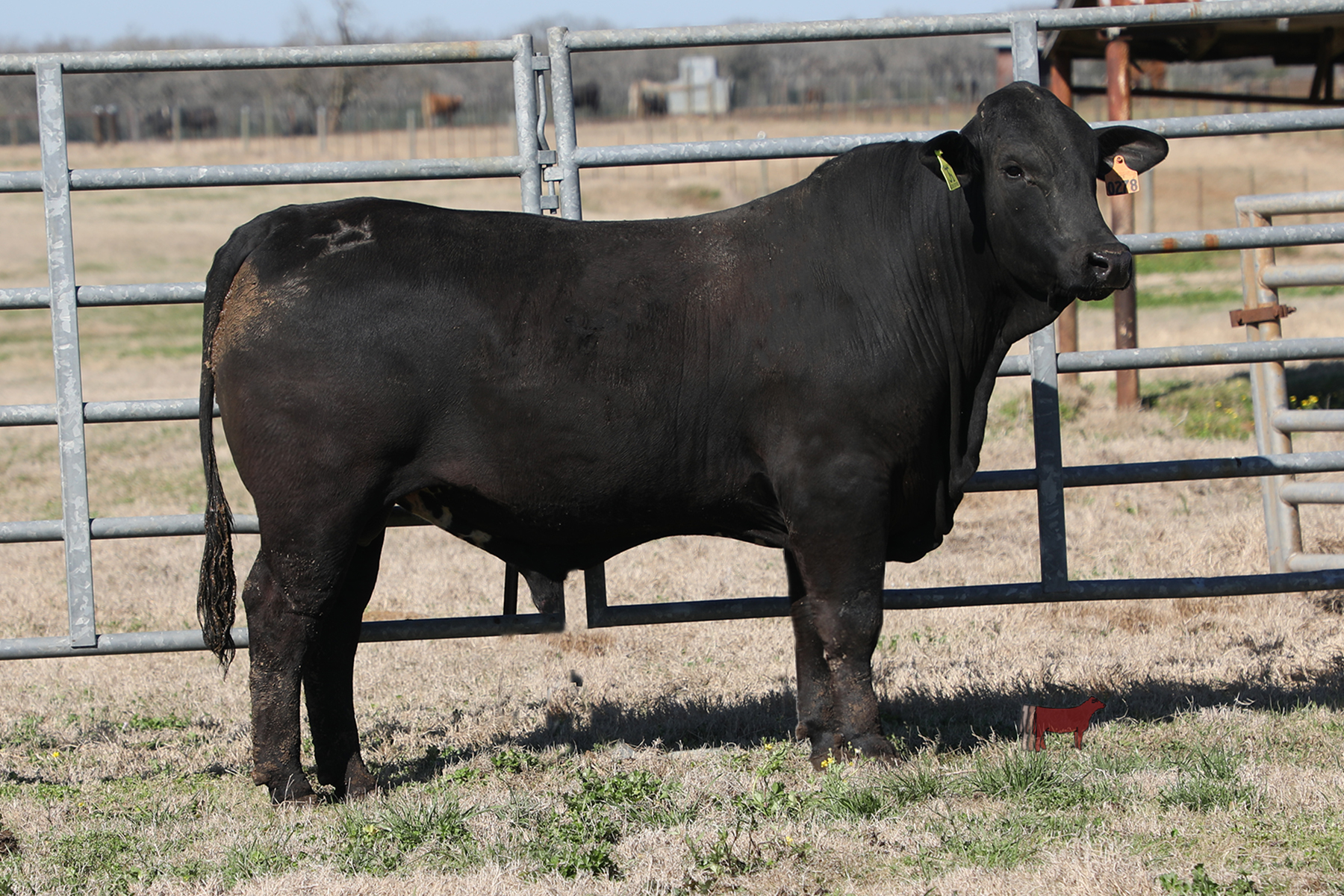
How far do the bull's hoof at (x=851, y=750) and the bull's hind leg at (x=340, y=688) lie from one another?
155 centimetres

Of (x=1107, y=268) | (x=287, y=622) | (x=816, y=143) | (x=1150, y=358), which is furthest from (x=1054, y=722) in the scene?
(x=287, y=622)

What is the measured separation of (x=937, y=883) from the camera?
3.49 meters

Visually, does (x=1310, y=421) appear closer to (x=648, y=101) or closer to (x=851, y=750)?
(x=851, y=750)

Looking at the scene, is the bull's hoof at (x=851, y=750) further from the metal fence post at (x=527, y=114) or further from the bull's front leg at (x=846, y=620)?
the metal fence post at (x=527, y=114)

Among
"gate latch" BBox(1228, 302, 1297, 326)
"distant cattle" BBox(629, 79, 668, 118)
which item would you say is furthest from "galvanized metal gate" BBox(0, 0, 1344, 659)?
"distant cattle" BBox(629, 79, 668, 118)

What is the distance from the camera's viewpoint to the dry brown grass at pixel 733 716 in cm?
368

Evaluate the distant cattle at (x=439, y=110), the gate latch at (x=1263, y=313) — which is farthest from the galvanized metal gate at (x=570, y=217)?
the distant cattle at (x=439, y=110)

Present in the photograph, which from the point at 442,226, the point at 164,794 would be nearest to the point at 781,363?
the point at 442,226

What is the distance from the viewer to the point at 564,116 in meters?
4.94

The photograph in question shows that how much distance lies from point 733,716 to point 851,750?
0.93m

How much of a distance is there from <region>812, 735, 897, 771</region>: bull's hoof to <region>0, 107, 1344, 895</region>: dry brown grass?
0.32 feet

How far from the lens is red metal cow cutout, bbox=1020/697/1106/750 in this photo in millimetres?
4656

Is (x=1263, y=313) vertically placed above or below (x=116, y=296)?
below

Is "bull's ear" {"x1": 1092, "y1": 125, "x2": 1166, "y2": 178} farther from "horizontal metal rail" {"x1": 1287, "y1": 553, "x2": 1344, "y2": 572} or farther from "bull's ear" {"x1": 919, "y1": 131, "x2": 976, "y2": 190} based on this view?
"horizontal metal rail" {"x1": 1287, "y1": 553, "x2": 1344, "y2": 572}
